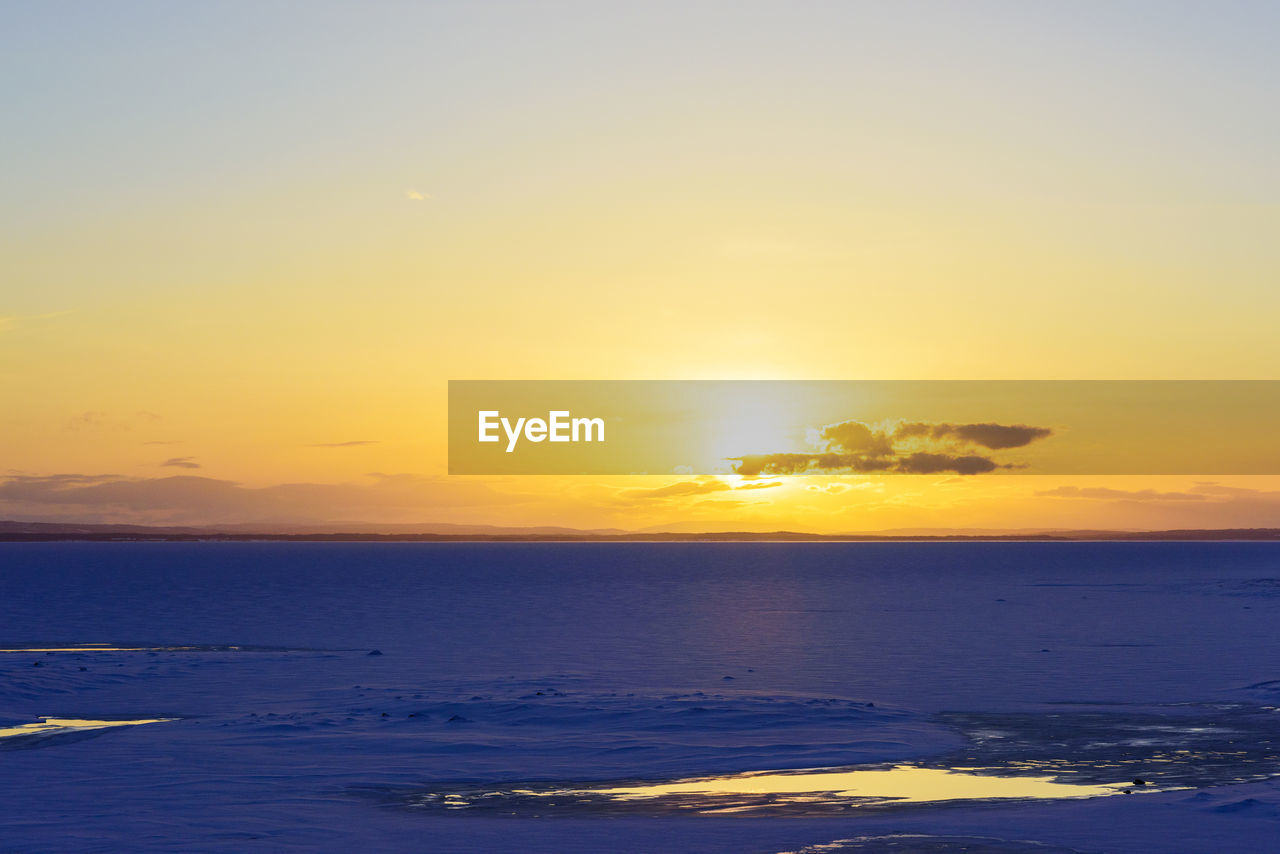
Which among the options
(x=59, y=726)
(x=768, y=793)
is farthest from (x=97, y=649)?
(x=768, y=793)

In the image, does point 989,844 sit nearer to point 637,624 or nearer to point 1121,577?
point 637,624

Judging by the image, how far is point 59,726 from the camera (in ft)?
105

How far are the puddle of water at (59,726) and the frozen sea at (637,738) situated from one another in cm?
11

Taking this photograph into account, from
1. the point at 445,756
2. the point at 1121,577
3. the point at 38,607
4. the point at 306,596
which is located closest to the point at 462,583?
the point at 306,596

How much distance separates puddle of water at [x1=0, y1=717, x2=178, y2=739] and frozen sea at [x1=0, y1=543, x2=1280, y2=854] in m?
0.11

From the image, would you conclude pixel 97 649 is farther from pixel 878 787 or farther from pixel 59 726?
pixel 878 787

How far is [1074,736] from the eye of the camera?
3030cm

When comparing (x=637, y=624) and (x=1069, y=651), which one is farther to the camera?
(x=637, y=624)

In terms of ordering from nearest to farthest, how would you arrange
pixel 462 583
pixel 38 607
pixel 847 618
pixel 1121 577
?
pixel 847 618 < pixel 38 607 < pixel 462 583 < pixel 1121 577

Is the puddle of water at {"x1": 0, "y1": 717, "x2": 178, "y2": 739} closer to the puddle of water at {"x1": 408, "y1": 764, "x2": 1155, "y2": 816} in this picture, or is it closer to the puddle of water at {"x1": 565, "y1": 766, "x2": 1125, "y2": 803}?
the puddle of water at {"x1": 408, "y1": 764, "x2": 1155, "y2": 816}

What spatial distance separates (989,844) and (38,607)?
79.6 metres

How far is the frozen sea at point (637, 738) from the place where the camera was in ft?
66.9

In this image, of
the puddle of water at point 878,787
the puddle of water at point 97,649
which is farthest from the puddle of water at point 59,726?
the puddle of water at point 97,649

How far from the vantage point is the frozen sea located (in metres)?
20.4
